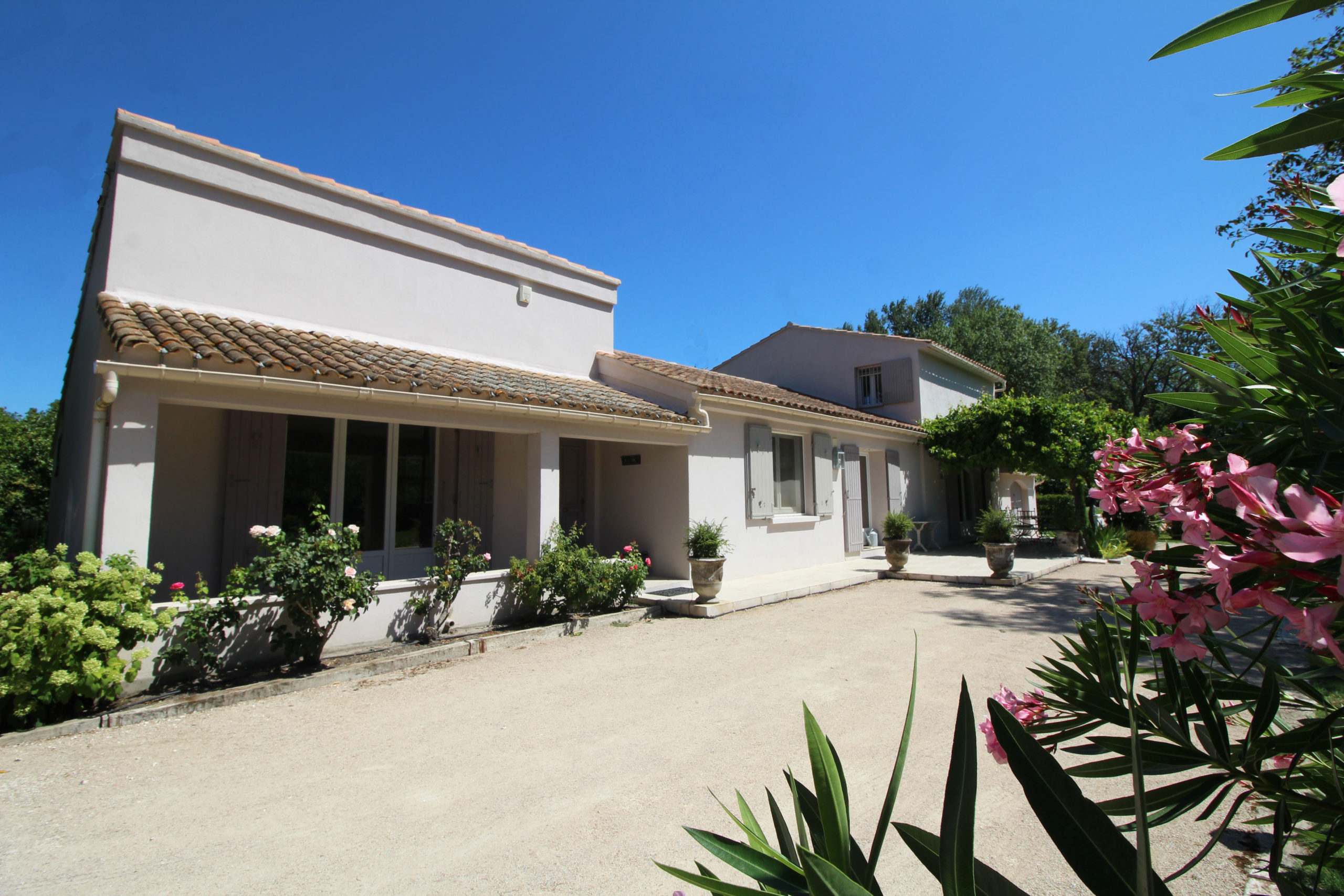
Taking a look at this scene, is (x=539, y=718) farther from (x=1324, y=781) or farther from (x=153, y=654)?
(x=1324, y=781)

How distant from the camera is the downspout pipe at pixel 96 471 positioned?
522 cm

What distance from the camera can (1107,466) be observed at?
1.43m

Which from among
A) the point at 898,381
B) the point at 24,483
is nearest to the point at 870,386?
the point at 898,381

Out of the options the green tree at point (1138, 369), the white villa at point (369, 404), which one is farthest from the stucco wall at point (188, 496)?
the green tree at point (1138, 369)

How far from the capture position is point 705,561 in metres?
8.39

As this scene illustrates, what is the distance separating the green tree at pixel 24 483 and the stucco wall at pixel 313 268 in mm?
4964

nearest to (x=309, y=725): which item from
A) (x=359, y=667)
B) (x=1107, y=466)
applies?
(x=359, y=667)

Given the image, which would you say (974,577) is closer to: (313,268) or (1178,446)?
(1178,446)

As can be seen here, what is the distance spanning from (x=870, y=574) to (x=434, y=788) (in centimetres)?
896

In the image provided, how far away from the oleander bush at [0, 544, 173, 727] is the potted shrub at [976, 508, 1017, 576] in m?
10.9

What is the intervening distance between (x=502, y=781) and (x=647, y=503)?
22.9 feet

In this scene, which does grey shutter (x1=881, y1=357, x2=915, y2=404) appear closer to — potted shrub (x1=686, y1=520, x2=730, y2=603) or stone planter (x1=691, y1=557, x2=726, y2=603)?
potted shrub (x1=686, y1=520, x2=730, y2=603)

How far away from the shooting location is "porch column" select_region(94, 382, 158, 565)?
17.0ft

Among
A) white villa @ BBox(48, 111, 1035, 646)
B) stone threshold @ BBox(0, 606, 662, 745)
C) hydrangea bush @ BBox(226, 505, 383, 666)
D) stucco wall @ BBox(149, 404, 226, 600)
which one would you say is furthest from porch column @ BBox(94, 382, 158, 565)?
stucco wall @ BBox(149, 404, 226, 600)
